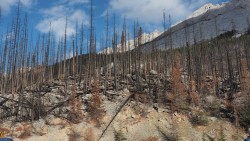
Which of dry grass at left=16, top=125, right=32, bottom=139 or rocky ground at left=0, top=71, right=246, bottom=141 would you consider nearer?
rocky ground at left=0, top=71, right=246, bottom=141

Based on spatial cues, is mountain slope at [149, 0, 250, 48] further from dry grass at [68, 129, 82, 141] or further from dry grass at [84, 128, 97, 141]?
dry grass at [68, 129, 82, 141]

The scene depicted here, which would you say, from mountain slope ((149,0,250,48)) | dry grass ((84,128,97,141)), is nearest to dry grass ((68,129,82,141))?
dry grass ((84,128,97,141))

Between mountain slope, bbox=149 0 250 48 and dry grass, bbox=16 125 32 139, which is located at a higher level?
mountain slope, bbox=149 0 250 48

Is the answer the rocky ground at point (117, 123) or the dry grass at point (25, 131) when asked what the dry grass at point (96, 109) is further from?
the dry grass at point (25, 131)

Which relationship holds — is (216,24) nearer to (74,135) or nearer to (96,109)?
(96,109)

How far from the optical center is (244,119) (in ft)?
103

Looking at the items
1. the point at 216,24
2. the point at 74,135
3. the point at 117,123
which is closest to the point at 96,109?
the point at 117,123

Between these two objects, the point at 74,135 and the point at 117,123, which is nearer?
the point at 74,135

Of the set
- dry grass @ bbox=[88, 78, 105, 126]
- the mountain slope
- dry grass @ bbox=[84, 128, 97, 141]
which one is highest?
the mountain slope

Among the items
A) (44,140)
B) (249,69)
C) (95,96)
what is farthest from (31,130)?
(249,69)

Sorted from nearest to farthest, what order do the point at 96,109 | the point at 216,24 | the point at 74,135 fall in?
the point at 74,135, the point at 96,109, the point at 216,24

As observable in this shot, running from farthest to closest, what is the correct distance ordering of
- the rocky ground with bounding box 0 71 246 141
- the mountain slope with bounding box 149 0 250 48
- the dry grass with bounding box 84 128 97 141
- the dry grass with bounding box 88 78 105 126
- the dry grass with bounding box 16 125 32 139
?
the mountain slope with bounding box 149 0 250 48 < the dry grass with bounding box 88 78 105 126 < the dry grass with bounding box 16 125 32 139 < the rocky ground with bounding box 0 71 246 141 < the dry grass with bounding box 84 128 97 141

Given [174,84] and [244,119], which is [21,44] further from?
[244,119]

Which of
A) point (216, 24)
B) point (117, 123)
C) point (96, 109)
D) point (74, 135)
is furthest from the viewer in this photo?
point (216, 24)
